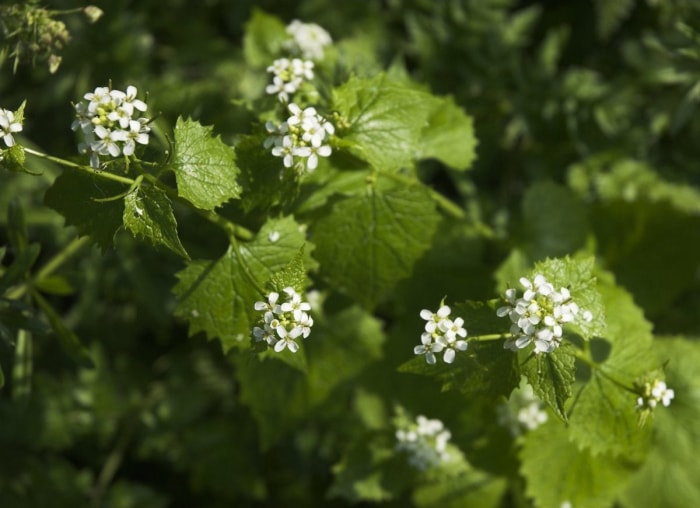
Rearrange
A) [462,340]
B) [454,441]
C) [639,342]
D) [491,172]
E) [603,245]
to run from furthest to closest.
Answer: [491,172], [603,245], [454,441], [639,342], [462,340]

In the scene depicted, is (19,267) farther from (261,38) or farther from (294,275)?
(261,38)

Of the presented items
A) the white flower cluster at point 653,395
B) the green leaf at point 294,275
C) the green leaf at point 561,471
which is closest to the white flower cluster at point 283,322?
the green leaf at point 294,275

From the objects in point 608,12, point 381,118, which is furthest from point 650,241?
point 381,118

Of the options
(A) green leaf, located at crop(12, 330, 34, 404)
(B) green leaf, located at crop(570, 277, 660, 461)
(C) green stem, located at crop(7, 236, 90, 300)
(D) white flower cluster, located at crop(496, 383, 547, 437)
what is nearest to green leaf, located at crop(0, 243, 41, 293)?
(C) green stem, located at crop(7, 236, 90, 300)

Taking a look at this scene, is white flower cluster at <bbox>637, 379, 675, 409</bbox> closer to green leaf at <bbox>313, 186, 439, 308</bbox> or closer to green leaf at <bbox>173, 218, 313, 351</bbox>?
green leaf at <bbox>313, 186, 439, 308</bbox>

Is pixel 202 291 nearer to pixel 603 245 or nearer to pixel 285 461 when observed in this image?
pixel 285 461

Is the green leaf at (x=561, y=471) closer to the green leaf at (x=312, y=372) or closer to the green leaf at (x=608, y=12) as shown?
the green leaf at (x=312, y=372)

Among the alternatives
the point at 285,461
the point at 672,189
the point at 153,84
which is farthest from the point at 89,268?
the point at 672,189
